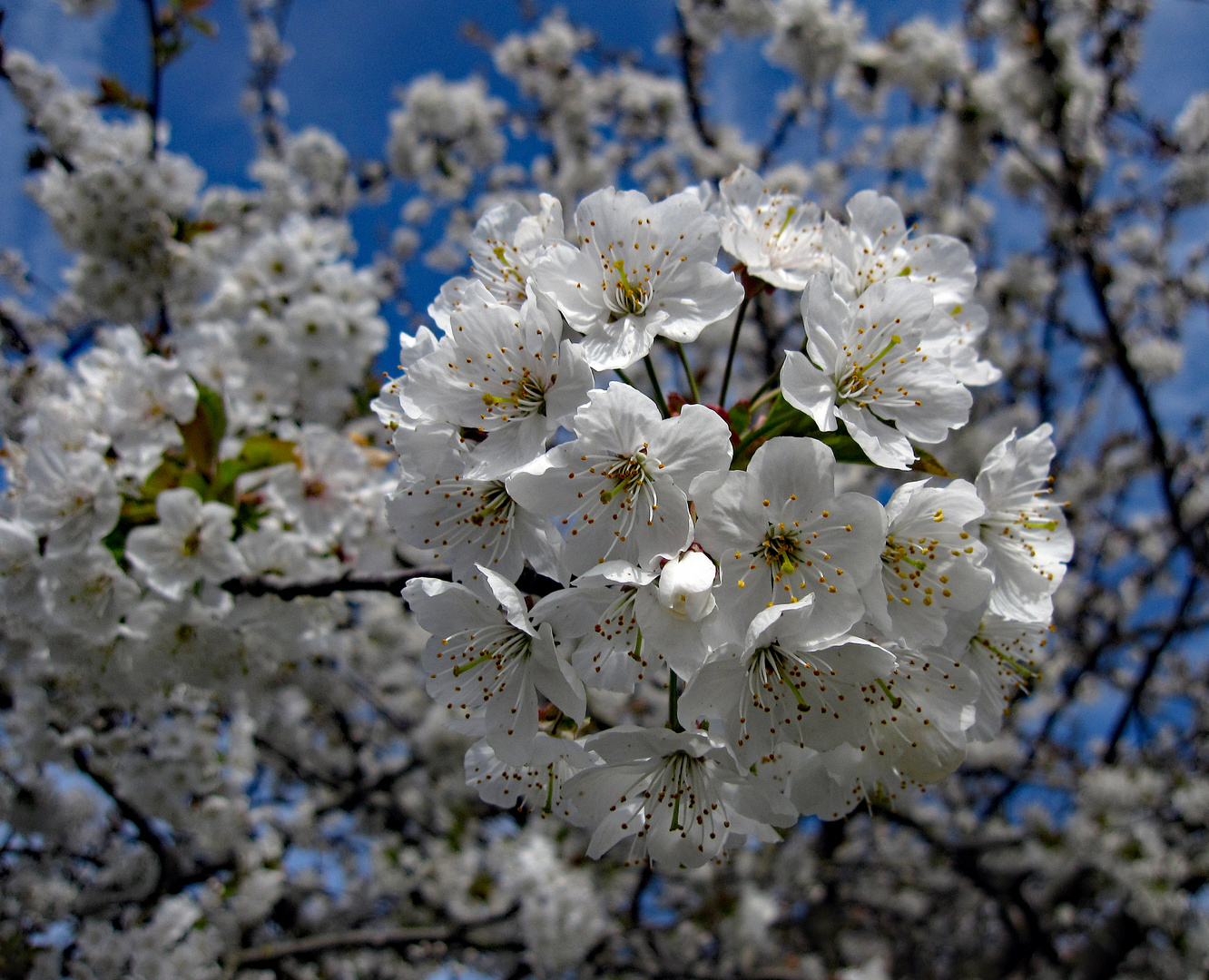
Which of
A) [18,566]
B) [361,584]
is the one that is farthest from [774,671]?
[18,566]

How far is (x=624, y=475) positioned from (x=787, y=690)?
483 mm

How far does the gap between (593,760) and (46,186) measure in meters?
4.07

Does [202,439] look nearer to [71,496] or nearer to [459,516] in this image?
[71,496]

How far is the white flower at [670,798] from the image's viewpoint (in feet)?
4.17

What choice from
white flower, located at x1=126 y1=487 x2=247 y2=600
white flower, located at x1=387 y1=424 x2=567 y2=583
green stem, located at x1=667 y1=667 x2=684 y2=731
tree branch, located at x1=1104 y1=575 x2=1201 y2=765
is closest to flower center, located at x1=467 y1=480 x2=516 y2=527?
white flower, located at x1=387 y1=424 x2=567 y2=583

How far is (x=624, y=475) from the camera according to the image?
133 cm

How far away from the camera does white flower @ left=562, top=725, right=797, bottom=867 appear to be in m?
1.27

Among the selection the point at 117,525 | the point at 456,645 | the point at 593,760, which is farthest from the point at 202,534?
the point at 593,760

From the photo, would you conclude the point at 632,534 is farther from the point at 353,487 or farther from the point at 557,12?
the point at 557,12

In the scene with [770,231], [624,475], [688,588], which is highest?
[770,231]

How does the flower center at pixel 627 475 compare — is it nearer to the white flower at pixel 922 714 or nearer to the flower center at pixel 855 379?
the flower center at pixel 855 379

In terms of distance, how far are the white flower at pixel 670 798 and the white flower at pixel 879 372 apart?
63 cm

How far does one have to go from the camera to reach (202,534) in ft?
6.73

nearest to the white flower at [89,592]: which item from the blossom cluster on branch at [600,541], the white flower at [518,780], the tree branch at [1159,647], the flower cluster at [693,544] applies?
the blossom cluster on branch at [600,541]
